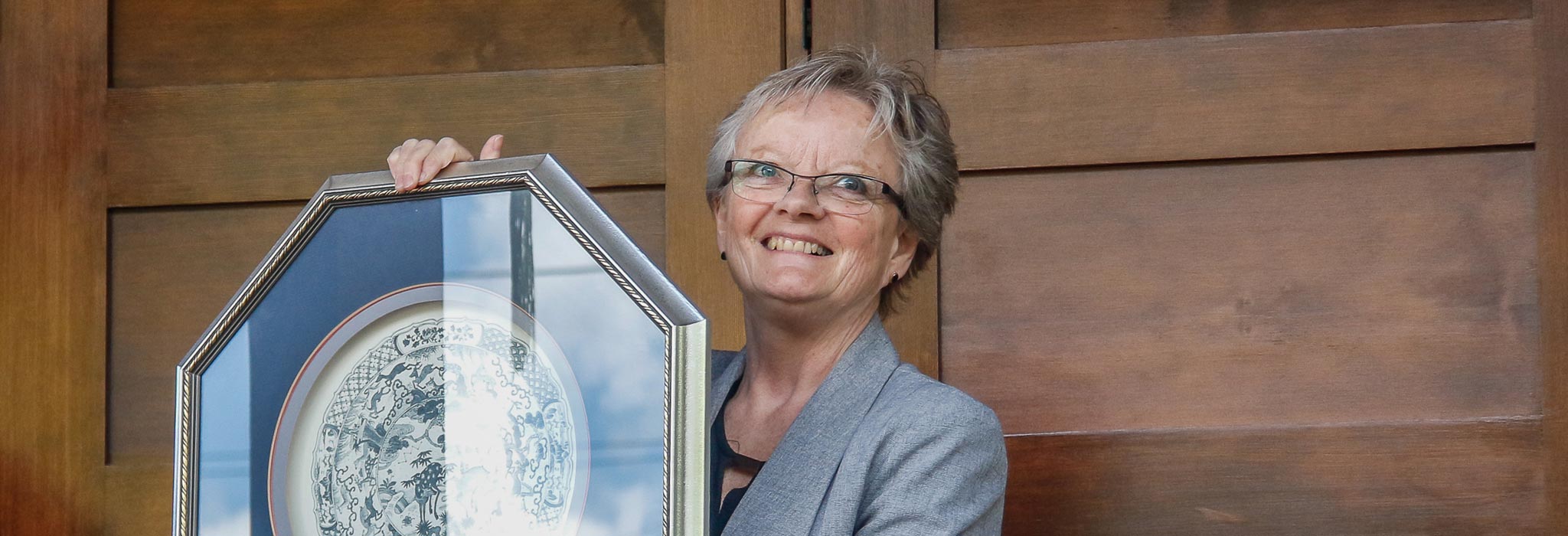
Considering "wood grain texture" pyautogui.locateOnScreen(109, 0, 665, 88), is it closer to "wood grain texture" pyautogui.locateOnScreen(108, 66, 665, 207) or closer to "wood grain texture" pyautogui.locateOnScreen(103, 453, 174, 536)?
"wood grain texture" pyautogui.locateOnScreen(108, 66, 665, 207)

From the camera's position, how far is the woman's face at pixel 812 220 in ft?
4.29

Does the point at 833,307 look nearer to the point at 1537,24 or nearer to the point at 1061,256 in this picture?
the point at 1061,256

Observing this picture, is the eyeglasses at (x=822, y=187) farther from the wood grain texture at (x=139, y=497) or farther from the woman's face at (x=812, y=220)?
the wood grain texture at (x=139, y=497)

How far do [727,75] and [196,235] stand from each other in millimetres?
750

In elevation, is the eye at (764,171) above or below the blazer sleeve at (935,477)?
above

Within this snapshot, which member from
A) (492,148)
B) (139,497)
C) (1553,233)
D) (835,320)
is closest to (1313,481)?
(1553,233)

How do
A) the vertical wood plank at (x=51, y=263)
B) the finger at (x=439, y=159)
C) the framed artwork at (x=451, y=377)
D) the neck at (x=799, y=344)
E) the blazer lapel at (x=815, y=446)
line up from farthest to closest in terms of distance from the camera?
the vertical wood plank at (x=51, y=263)
the neck at (x=799, y=344)
the blazer lapel at (x=815, y=446)
the finger at (x=439, y=159)
the framed artwork at (x=451, y=377)

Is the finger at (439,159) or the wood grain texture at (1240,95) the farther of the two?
the wood grain texture at (1240,95)

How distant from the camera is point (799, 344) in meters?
1.40

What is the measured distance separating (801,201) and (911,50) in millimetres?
559

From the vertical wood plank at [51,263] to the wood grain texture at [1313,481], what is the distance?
1.28 metres

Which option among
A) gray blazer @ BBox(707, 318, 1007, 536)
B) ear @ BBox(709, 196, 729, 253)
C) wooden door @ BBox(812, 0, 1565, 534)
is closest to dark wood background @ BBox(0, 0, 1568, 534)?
wooden door @ BBox(812, 0, 1565, 534)

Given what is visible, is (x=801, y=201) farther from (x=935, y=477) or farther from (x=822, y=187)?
(x=935, y=477)

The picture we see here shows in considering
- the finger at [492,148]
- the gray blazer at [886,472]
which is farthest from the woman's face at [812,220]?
the finger at [492,148]
